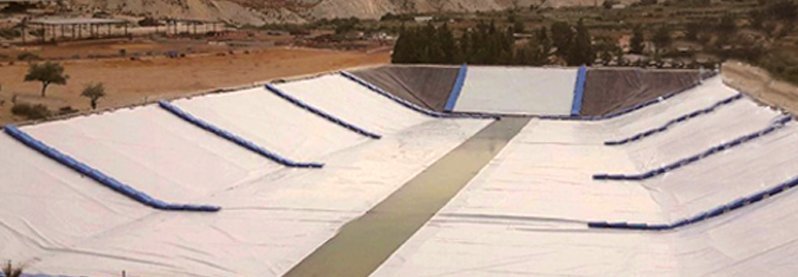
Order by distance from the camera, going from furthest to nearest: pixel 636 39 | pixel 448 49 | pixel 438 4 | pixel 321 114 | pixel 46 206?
pixel 438 4 → pixel 636 39 → pixel 448 49 → pixel 321 114 → pixel 46 206

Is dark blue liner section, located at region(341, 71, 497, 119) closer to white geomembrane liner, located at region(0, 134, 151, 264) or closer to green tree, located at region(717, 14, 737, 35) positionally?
white geomembrane liner, located at region(0, 134, 151, 264)

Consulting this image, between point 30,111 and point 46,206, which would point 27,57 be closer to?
point 30,111

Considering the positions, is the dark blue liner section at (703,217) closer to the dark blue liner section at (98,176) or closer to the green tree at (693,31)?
the dark blue liner section at (98,176)

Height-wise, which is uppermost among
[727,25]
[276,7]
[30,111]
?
[727,25]

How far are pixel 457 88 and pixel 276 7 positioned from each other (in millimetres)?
31793

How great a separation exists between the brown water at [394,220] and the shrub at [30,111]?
690 cm

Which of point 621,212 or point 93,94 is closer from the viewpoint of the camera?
point 621,212

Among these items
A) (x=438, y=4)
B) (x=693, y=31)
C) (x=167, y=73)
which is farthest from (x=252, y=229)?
(x=438, y=4)

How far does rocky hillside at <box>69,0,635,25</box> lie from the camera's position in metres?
47.7

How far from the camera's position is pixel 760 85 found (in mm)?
24016

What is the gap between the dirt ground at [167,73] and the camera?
20.9 meters

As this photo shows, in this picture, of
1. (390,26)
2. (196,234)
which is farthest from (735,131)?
(390,26)

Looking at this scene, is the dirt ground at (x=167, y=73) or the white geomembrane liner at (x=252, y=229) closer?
the white geomembrane liner at (x=252, y=229)

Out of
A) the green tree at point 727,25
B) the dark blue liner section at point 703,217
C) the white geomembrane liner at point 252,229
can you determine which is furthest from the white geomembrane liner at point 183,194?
the green tree at point 727,25
